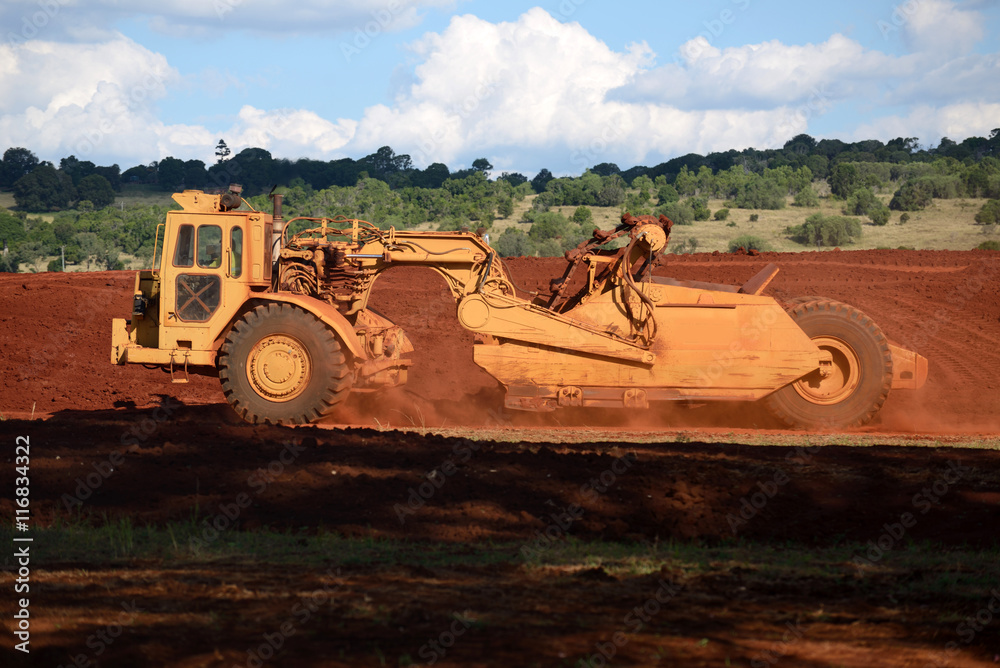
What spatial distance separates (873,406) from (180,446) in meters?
9.15

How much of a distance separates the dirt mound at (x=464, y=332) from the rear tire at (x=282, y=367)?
1.66 m

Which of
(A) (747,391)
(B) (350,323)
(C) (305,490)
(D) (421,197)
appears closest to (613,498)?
(C) (305,490)

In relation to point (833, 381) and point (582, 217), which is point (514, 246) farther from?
point (833, 381)

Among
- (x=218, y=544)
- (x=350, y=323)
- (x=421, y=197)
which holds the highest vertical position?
(x=421, y=197)

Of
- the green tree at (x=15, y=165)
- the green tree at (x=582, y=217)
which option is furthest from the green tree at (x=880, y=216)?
the green tree at (x=15, y=165)

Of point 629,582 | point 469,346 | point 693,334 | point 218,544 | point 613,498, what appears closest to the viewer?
point 629,582

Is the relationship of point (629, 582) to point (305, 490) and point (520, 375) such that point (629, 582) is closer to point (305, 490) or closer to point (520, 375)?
point (305, 490)

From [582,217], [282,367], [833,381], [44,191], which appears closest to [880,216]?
[582,217]

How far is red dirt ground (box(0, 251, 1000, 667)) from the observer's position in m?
4.86

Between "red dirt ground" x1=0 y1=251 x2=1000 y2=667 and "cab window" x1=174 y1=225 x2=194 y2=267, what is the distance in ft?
6.94

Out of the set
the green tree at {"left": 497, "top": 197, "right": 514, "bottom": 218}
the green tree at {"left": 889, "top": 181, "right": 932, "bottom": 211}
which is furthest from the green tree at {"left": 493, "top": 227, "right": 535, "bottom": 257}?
the green tree at {"left": 889, "top": 181, "right": 932, "bottom": 211}

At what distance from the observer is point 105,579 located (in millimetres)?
6098

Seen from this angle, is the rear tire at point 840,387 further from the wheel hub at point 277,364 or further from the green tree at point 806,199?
the green tree at point 806,199

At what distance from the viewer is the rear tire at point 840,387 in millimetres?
12914
